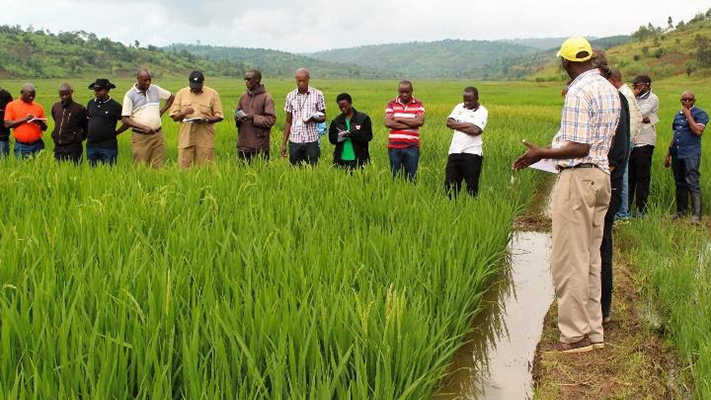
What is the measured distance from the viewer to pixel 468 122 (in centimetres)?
592

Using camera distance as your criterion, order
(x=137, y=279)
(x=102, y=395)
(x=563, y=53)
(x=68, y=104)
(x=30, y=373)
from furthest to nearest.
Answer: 1. (x=68, y=104)
2. (x=563, y=53)
3. (x=137, y=279)
4. (x=30, y=373)
5. (x=102, y=395)

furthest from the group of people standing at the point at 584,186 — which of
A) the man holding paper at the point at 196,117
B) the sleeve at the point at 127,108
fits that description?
the sleeve at the point at 127,108

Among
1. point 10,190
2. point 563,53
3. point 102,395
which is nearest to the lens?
point 102,395

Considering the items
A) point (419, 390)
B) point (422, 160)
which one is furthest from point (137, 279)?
point (422, 160)

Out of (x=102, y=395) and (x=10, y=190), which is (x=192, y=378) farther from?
(x=10, y=190)

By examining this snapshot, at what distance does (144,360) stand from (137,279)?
0.69 m

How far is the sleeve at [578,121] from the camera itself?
3.19 metres

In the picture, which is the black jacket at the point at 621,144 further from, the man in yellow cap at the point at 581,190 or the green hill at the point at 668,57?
the green hill at the point at 668,57

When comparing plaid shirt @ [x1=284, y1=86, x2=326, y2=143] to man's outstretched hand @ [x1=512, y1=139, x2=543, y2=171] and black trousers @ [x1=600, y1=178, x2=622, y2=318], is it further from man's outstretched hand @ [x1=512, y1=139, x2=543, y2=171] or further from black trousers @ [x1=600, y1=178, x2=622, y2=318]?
black trousers @ [x1=600, y1=178, x2=622, y2=318]

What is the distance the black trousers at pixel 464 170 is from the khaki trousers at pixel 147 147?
3605 millimetres

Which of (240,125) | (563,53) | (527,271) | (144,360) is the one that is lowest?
(527,271)

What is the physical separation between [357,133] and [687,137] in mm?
3682

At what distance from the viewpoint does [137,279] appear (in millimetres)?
2703

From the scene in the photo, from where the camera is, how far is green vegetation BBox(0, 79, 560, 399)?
6.66ft
